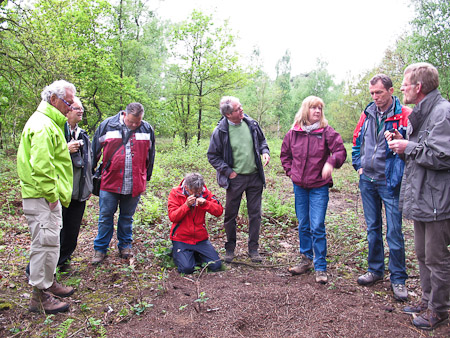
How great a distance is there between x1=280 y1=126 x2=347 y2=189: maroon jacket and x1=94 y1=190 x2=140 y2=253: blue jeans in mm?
2393

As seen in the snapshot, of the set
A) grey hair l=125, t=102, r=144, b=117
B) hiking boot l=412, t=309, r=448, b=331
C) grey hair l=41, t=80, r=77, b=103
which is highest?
grey hair l=41, t=80, r=77, b=103

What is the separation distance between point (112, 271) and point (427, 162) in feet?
12.6

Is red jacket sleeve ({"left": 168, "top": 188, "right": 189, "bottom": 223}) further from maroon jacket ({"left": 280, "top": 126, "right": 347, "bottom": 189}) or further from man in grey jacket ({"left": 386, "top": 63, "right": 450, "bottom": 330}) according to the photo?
man in grey jacket ({"left": 386, "top": 63, "right": 450, "bottom": 330})

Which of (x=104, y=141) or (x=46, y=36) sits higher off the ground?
(x=46, y=36)

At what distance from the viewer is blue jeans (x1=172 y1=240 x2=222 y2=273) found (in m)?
4.33

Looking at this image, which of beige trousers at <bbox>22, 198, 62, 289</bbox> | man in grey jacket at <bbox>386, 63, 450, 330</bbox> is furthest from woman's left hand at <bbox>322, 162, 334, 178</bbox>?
beige trousers at <bbox>22, 198, 62, 289</bbox>

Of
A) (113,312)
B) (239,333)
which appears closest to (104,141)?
(113,312)

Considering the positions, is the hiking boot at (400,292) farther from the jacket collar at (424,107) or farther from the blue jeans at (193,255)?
the blue jeans at (193,255)

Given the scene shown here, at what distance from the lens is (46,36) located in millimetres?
10273

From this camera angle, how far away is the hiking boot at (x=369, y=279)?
3760 millimetres

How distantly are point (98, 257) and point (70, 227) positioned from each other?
2.47 ft

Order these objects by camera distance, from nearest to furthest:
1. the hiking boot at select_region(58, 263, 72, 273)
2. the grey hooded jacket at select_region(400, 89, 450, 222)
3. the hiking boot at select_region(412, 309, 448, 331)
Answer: the grey hooded jacket at select_region(400, 89, 450, 222), the hiking boot at select_region(412, 309, 448, 331), the hiking boot at select_region(58, 263, 72, 273)

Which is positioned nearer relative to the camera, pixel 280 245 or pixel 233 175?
pixel 233 175

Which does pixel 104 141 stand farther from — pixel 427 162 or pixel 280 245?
pixel 427 162
